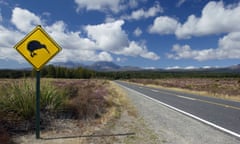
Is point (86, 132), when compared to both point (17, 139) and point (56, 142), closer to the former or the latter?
point (56, 142)

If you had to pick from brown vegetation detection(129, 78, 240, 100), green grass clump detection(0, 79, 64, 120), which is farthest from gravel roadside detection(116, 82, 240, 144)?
brown vegetation detection(129, 78, 240, 100)

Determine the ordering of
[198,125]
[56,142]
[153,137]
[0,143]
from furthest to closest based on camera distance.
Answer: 1. [198,125]
2. [153,137]
3. [56,142]
4. [0,143]

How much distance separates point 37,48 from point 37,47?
0.9 inches

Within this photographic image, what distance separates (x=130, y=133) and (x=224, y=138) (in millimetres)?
2311

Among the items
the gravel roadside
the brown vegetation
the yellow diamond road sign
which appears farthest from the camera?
the brown vegetation

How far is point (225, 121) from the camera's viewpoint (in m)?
7.84

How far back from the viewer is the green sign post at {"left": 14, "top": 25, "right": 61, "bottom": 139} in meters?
5.11

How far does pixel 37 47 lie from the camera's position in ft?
16.9

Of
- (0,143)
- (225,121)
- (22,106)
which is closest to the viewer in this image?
(0,143)

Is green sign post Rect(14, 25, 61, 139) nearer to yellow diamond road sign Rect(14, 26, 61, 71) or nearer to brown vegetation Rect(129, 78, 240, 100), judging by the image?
yellow diamond road sign Rect(14, 26, 61, 71)

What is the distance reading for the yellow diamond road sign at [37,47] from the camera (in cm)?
511

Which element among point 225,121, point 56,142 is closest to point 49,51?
point 56,142

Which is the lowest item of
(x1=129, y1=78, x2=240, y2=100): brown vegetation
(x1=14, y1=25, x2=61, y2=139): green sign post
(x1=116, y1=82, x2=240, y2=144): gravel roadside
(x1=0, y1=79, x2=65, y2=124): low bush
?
(x1=129, y1=78, x2=240, y2=100): brown vegetation

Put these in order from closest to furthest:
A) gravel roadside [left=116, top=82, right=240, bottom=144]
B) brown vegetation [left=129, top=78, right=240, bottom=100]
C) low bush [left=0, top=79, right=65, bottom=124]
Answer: gravel roadside [left=116, top=82, right=240, bottom=144], low bush [left=0, top=79, right=65, bottom=124], brown vegetation [left=129, top=78, right=240, bottom=100]
